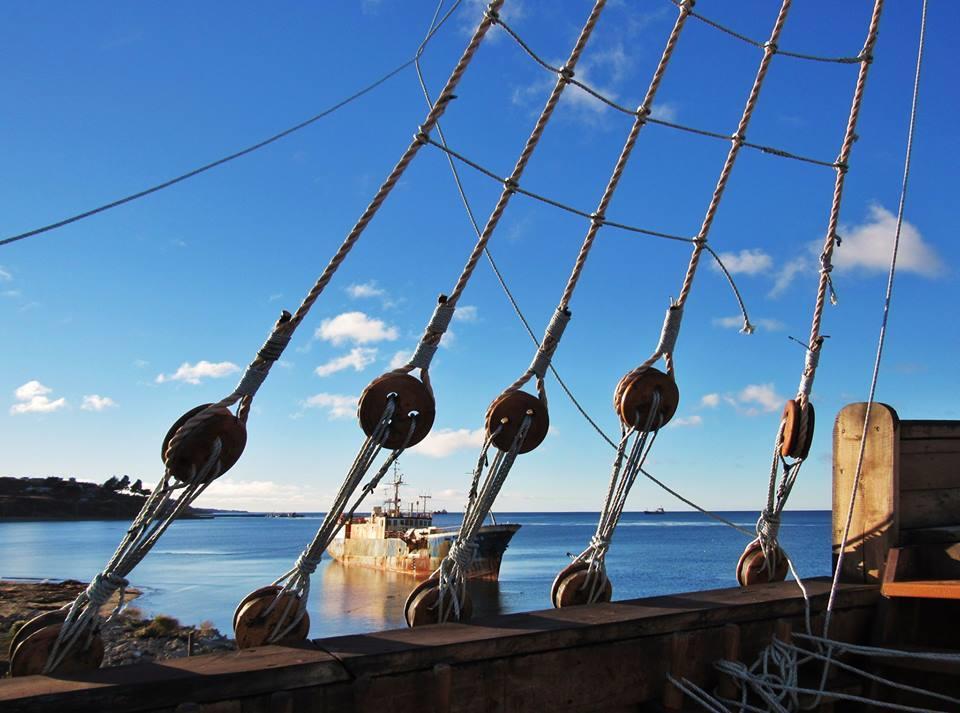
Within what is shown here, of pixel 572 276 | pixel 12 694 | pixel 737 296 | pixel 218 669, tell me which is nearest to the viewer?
pixel 12 694

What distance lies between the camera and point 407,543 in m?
42.6

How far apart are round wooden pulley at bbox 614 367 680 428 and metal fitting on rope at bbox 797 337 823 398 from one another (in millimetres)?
1145

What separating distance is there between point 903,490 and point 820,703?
1348 mm

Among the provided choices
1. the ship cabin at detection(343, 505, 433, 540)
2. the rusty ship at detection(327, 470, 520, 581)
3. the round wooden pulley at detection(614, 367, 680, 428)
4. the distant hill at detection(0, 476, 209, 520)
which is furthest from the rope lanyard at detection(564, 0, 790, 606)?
the distant hill at detection(0, 476, 209, 520)

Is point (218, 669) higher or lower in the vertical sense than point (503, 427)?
lower

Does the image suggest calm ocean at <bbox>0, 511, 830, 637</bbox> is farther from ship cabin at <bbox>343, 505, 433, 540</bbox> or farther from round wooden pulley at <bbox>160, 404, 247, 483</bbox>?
round wooden pulley at <bbox>160, 404, 247, 483</bbox>

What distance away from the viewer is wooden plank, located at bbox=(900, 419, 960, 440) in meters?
4.25

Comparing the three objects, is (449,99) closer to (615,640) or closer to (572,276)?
(572,276)

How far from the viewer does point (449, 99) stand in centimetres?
349

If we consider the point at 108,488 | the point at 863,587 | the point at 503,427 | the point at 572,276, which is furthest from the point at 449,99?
the point at 108,488

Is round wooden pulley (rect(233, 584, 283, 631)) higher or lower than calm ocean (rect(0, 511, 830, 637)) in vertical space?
higher

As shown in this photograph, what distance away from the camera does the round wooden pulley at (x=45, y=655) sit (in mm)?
2533

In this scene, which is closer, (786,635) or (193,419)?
A: (193,419)

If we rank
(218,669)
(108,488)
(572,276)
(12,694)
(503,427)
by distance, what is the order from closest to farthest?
(12,694)
(218,669)
(503,427)
(572,276)
(108,488)
